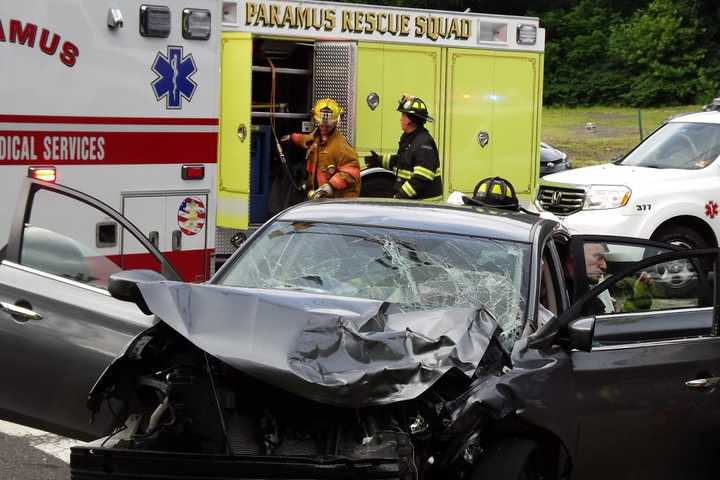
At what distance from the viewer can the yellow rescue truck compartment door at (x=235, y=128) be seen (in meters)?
11.8

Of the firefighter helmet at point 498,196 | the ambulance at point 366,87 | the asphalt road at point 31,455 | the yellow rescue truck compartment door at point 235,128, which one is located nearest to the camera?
the asphalt road at point 31,455

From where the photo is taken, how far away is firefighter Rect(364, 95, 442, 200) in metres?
11.0

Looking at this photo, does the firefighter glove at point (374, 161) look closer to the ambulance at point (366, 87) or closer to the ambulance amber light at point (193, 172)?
the ambulance at point (366, 87)

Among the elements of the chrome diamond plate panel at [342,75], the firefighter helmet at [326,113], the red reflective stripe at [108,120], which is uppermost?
the chrome diamond plate panel at [342,75]

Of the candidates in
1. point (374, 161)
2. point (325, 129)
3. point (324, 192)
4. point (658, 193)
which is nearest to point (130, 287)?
point (324, 192)

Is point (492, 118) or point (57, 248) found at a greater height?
point (492, 118)

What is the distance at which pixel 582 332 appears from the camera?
4930 millimetres

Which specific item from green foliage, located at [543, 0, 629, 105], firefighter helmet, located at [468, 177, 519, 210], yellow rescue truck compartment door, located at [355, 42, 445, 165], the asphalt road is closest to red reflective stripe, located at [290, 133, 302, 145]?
yellow rescue truck compartment door, located at [355, 42, 445, 165]

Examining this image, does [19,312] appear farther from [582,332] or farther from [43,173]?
[582,332]

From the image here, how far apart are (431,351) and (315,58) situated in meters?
8.37

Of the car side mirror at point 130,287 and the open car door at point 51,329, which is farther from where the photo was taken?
the open car door at point 51,329

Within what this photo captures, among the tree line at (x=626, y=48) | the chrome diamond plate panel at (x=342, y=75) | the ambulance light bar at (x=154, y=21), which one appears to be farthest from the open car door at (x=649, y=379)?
the tree line at (x=626, y=48)

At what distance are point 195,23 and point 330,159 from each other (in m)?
3.12

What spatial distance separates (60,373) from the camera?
18.0ft
